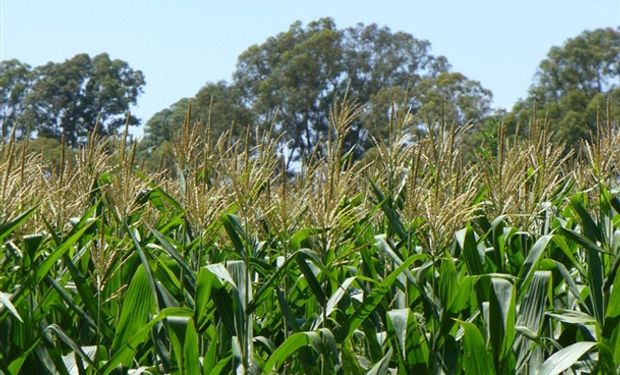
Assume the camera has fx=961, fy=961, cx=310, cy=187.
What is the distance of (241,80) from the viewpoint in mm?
52375

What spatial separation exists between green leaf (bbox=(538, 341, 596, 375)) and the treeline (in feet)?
98.7

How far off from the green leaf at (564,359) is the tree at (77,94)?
52.1 m

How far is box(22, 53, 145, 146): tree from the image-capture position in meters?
55.1

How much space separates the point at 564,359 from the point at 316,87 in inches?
1823

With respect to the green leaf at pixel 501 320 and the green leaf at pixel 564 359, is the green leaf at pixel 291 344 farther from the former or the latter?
the green leaf at pixel 564 359

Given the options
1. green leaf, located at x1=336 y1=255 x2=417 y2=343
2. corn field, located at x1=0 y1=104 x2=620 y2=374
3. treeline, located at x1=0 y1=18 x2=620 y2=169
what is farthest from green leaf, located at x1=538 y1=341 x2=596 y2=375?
treeline, located at x1=0 y1=18 x2=620 y2=169

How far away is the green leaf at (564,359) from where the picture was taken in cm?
308

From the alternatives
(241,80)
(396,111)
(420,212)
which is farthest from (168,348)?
(241,80)

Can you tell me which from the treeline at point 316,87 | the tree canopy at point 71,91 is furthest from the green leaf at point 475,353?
the tree canopy at point 71,91

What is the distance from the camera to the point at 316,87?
49.1 m

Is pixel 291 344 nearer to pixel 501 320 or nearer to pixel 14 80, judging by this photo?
pixel 501 320

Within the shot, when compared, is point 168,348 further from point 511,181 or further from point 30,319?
point 511,181

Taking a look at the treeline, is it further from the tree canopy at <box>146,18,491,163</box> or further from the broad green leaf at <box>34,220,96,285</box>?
the broad green leaf at <box>34,220,96,285</box>

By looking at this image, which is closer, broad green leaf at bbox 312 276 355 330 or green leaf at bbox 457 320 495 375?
green leaf at bbox 457 320 495 375
